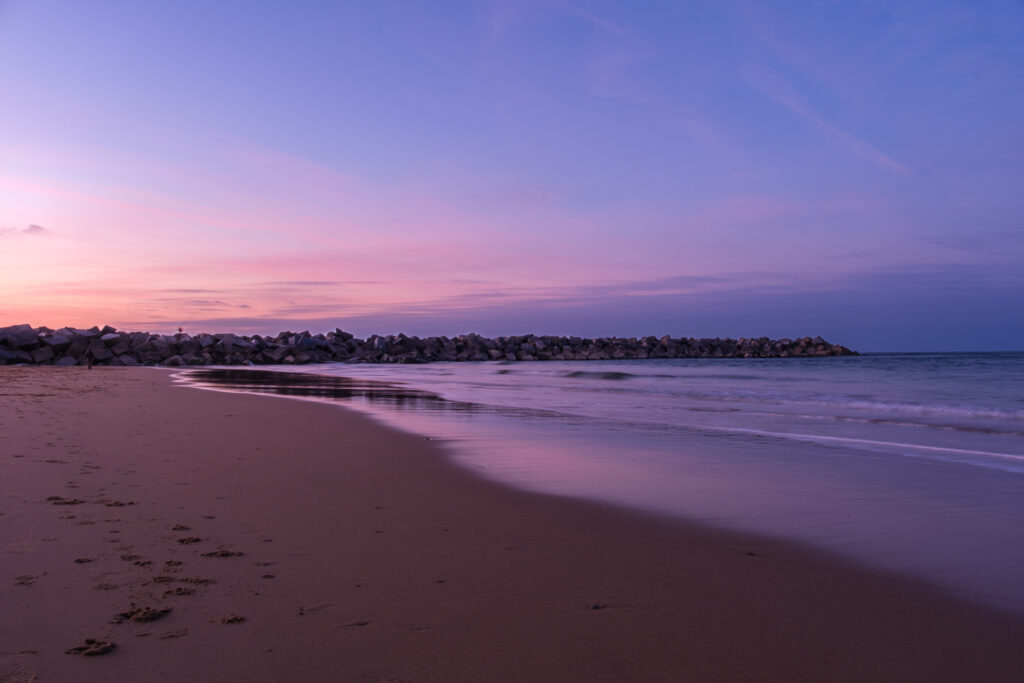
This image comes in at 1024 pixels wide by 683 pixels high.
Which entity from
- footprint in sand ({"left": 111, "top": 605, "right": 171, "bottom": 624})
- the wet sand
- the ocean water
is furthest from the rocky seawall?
footprint in sand ({"left": 111, "top": 605, "right": 171, "bottom": 624})

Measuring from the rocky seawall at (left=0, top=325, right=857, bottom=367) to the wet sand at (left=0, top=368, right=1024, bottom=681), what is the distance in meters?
31.5

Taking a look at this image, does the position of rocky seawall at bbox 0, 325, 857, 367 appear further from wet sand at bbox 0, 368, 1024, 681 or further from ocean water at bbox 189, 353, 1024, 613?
wet sand at bbox 0, 368, 1024, 681

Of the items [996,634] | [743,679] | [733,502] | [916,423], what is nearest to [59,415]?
[733,502]

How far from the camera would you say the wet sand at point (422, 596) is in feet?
7.00

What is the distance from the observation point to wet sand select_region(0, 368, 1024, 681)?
2.13 m

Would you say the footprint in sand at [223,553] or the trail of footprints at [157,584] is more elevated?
the trail of footprints at [157,584]

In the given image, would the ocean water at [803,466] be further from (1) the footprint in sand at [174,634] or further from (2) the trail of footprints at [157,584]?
(1) the footprint in sand at [174,634]

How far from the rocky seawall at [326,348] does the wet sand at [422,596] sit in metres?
31.5

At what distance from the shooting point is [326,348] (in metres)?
43.7

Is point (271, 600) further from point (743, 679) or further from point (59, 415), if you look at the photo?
point (59, 415)

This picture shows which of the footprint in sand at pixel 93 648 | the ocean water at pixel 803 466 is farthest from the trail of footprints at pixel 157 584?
the ocean water at pixel 803 466

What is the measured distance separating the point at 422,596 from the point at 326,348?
4274cm

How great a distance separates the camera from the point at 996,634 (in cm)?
246

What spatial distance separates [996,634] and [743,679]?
1132mm
